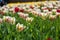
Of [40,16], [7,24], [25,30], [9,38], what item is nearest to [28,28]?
[25,30]

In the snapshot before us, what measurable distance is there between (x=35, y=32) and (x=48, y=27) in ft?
0.87

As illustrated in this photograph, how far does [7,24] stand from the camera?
2.03 metres

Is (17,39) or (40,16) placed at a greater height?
(17,39)

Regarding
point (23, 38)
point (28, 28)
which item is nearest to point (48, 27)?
point (28, 28)

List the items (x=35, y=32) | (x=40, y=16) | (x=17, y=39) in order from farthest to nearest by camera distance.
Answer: (x=40, y=16), (x=35, y=32), (x=17, y=39)

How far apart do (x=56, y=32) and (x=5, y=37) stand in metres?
0.43

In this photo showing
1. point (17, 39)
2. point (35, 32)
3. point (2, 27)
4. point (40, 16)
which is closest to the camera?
point (17, 39)

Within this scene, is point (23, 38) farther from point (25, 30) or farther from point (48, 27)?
point (48, 27)

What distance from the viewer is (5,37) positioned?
1626 mm

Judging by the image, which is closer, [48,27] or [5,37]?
[5,37]

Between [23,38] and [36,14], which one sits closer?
[23,38]

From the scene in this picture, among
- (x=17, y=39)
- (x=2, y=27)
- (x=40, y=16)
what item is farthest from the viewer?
(x=40, y=16)

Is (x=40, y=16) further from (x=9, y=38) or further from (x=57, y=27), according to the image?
(x=9, y=38)

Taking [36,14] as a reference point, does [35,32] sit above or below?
above
